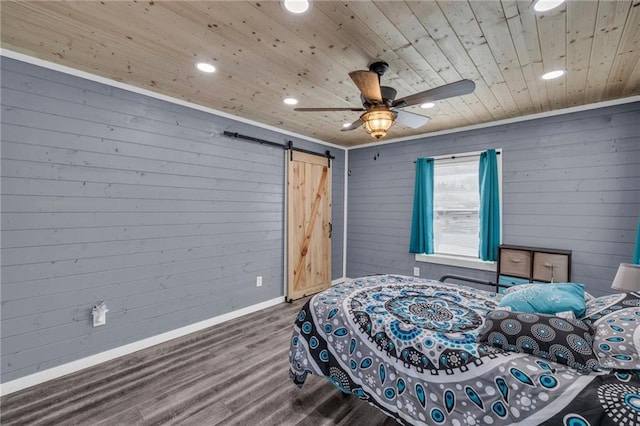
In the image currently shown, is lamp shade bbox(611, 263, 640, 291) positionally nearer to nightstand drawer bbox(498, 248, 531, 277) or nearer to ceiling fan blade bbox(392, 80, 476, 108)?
nightstand drawer bbox(498, 248, 531, 277)

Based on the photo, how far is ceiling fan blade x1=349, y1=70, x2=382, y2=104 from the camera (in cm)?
187

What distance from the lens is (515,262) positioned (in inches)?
135

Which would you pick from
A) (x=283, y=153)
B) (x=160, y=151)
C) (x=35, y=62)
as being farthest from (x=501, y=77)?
(x=35, y=62)

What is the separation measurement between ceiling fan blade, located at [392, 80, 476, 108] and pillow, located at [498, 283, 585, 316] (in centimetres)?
145

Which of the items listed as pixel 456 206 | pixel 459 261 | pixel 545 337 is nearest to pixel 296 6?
pixel 545 337

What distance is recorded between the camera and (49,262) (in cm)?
240

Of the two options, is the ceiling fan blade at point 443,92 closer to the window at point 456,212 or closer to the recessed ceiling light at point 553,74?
the recessed ceiling light at point 553,74

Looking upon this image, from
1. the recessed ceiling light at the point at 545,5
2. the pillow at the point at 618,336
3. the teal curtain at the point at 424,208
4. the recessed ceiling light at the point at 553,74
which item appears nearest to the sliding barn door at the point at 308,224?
the teal curtain at the point at 424,208

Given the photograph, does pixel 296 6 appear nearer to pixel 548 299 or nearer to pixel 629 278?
pixel 548 299

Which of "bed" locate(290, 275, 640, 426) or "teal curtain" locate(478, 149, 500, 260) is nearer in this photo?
"bed" locate(290, 275, 640, 426)

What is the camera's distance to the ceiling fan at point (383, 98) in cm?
195

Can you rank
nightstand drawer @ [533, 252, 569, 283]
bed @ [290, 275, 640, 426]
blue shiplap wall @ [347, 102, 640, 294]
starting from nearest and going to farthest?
bed @ [290, 275, 640, 426] < blue shiplap wall @ [347, 102, 640, 294] < nightstand drawer @ [533, 252, 569, 283]

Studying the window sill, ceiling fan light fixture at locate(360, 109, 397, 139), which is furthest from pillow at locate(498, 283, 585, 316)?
the window sill

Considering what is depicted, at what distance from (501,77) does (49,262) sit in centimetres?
429
